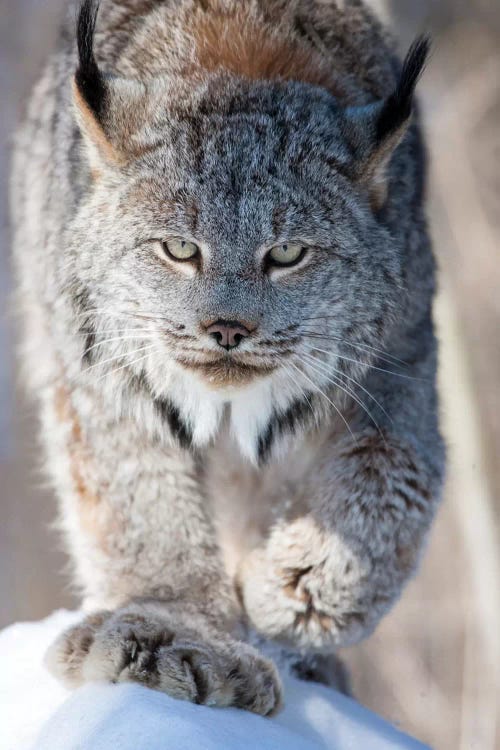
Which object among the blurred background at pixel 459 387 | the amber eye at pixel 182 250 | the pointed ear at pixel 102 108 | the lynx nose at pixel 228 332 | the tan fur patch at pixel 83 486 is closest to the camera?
the lynx nose at pixel 228 332

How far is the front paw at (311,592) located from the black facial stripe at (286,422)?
0.99ft

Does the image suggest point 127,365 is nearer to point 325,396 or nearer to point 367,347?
point 325,396

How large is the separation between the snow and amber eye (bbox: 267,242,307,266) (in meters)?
1.24

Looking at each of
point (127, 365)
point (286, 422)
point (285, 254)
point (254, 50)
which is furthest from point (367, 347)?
point (254, 50)

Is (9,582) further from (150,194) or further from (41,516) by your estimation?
(150,194)

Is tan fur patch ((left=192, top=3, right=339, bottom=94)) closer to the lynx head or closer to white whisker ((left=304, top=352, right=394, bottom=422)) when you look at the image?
the lynx head

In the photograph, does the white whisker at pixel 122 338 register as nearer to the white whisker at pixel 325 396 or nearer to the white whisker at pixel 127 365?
the white whisker at pixel 127 365

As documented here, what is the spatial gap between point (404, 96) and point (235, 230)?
0.70 metres

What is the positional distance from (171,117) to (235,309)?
0.68 meters

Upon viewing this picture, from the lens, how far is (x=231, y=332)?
3.32 m

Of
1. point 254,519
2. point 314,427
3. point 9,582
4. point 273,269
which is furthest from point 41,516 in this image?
point 273,269

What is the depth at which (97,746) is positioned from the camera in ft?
9.53

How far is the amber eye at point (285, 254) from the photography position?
3424mm

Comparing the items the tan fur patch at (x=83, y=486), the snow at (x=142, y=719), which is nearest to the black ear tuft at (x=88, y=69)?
the tan fur patch at (x=83, y=486)
